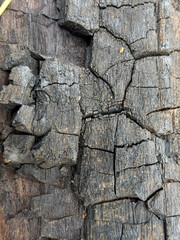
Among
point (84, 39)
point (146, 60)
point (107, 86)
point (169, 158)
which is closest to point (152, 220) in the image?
point (169, 158)

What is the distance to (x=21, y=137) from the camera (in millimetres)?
2117

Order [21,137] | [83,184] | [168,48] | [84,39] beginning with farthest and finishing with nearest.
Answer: [84,39] < [168,48] < [83,184] < [21,137]

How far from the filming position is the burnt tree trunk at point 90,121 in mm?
2146

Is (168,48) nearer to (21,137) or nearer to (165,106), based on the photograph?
(165,106)

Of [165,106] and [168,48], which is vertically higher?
[168,48]

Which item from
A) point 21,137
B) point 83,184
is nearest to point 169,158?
point 83,184

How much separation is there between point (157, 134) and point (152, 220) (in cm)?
69

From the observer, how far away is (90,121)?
2.34m

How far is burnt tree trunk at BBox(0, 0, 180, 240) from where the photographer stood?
215cm

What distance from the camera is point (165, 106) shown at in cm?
233

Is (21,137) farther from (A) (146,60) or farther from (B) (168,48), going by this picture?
(B) (168,48)

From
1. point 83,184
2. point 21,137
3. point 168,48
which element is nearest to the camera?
point 21,137

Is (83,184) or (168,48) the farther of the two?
(168,48)

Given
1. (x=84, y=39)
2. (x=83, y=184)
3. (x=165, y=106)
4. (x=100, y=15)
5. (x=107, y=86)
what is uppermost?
(x=100, y=15)
